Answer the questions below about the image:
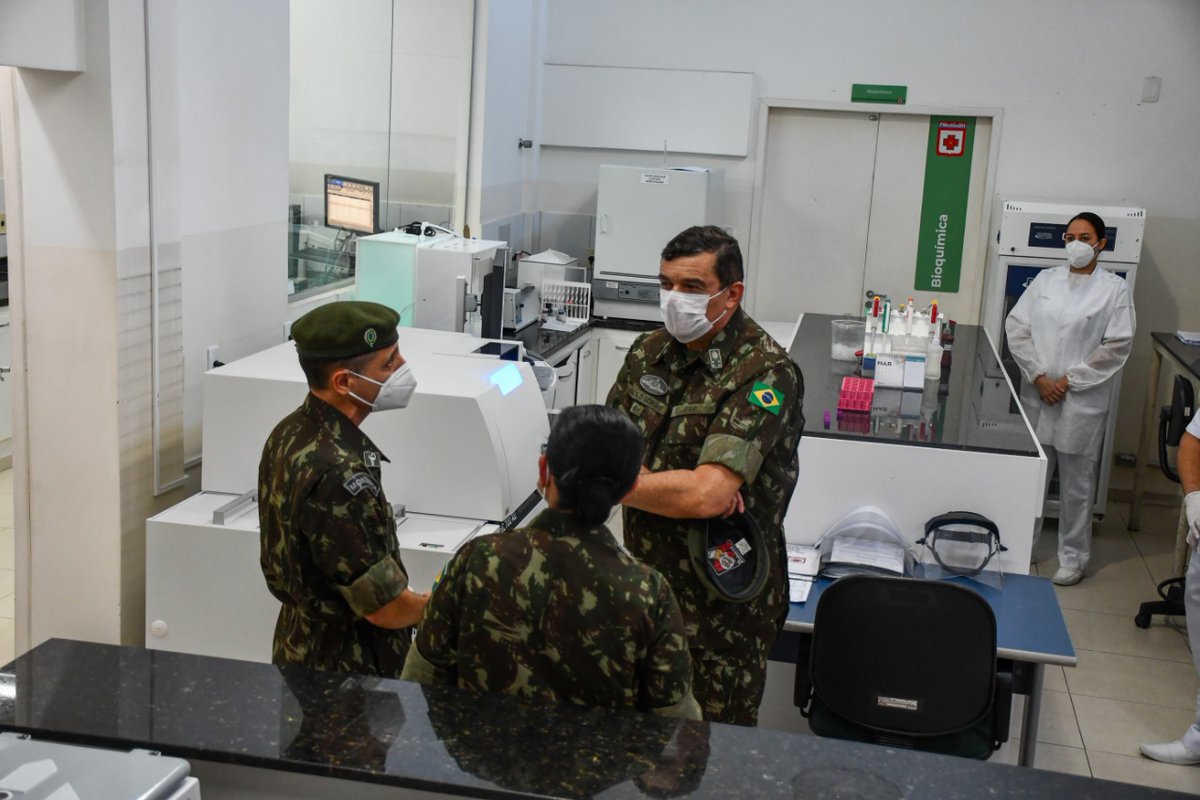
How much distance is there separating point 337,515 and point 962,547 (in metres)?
2.02

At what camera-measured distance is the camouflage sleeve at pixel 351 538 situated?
6.55 ft

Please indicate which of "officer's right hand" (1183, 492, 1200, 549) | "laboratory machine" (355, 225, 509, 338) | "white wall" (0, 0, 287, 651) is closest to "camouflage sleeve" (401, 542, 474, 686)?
"white wall" (0, 0, 287, 651)

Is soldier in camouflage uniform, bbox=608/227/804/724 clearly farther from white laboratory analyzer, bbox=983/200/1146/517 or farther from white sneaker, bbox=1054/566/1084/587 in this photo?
white laboratory analyzer, bbox=983/200/1146/517

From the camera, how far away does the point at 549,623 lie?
1570 mm

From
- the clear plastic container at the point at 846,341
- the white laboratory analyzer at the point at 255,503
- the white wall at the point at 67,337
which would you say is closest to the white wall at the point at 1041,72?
the clear plastic container at the point at 846,341

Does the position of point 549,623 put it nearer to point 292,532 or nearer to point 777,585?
point 292,532

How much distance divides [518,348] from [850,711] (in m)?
1.92

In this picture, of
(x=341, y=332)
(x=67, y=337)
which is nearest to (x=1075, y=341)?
(x=341, y=332)

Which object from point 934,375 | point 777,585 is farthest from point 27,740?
point 934,375

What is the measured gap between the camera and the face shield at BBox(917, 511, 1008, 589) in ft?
10.6

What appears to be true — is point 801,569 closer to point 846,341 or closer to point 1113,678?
point 846,341

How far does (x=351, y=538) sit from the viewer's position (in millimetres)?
2004

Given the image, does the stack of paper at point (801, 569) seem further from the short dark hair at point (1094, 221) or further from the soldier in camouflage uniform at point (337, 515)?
the short dark hair at point (1094, 221)

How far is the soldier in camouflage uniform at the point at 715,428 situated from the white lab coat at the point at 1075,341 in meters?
3.30
